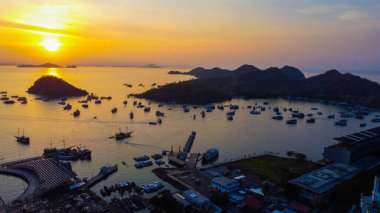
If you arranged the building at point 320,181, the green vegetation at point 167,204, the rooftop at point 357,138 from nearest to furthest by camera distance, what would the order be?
the green vegetation at point 167,204
the building at point 320,181
the rooftop at point 357,138

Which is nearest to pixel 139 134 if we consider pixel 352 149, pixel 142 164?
pixel 142 164

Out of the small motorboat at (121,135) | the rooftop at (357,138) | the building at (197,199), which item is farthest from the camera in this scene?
the small motorboat at (121,135)

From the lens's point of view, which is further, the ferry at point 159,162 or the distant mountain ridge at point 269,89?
the distant mountain ridge at point 269,89

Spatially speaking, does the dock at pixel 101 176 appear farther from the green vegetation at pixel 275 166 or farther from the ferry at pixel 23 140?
the ferry at pixel 23 140

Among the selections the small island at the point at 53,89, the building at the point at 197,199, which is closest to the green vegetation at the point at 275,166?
the building at the point at 197,199

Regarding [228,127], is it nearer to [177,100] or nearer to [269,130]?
[269,130]

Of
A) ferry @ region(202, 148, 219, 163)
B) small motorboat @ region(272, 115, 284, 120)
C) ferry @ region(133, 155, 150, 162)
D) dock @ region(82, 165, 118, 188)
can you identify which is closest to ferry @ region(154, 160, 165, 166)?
ferry @ region(133, 155, 150, 162)
